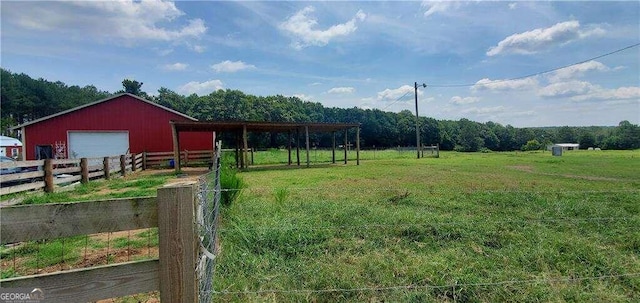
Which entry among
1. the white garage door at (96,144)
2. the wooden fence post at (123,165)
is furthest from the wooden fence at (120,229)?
the white garage door at (96,144)

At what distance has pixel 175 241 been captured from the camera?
1.55 m

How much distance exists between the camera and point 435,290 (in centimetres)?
305

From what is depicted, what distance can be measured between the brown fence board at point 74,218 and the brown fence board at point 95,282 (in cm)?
17

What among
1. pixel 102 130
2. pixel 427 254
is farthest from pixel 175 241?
pixel 102 130

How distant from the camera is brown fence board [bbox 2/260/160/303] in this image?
1451mm

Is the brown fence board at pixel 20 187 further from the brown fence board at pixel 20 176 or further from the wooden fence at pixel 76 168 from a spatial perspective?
the brown fence board at pixel 20 176

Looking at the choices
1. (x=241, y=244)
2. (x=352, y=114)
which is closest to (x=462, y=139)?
(x=352, y=114)

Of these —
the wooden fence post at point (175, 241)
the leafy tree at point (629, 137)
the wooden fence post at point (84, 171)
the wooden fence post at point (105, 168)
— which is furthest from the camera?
the leafy tree at point (629, 137)

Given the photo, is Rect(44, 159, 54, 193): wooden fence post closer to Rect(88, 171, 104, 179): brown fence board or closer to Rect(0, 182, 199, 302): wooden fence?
Rect(88, 171, 104, 179): brown fence board

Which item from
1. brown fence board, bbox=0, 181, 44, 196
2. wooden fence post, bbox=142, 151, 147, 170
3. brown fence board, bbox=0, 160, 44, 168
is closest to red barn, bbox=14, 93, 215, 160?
wooden fence post, bbox=142, 151, 147, 170

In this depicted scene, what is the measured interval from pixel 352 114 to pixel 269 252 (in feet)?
259

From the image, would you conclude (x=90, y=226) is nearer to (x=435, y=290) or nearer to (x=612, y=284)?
(x=435, y=290)

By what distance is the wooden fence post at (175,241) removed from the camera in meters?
1.54

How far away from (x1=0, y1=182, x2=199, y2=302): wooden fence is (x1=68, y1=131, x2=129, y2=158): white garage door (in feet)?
72.0
